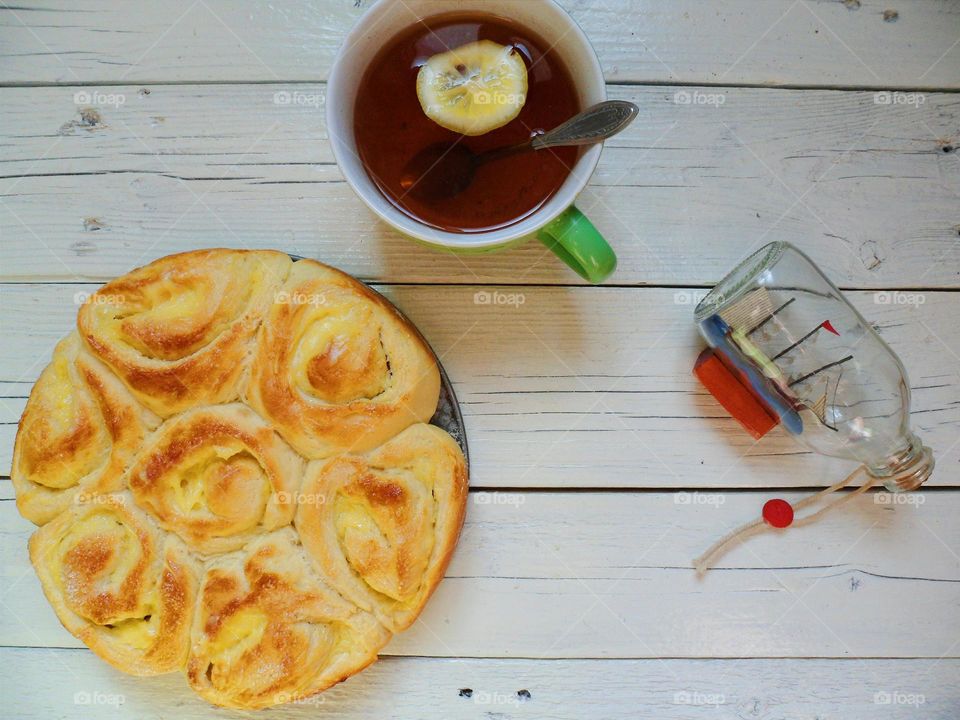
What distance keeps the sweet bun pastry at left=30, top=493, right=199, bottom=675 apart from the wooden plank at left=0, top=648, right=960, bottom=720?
19cm

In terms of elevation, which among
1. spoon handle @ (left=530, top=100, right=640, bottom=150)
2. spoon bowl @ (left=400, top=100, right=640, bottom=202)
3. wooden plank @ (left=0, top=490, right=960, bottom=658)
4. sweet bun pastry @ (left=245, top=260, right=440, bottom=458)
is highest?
spoon handle @ (left=530, top=100, right=640, bottom=150)

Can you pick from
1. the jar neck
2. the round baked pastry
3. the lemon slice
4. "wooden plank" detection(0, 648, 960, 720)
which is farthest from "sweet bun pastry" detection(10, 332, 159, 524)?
the jar neck

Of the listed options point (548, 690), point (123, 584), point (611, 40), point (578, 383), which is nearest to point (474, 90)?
point (611, 40)

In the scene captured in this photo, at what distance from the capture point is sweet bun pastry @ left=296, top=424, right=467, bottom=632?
106 cm

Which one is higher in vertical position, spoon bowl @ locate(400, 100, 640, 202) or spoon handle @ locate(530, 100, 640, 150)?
spoon handle @ locate(530, 100, 640, 150)

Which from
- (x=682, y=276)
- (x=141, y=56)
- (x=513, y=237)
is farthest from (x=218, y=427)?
(x=682, y=276)

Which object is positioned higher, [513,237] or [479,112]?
[479,112]

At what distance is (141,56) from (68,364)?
1.77 feet

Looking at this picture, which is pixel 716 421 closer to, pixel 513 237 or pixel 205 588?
pixel 513 237

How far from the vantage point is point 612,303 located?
1.27 meters

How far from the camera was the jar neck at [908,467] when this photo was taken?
1168 mm

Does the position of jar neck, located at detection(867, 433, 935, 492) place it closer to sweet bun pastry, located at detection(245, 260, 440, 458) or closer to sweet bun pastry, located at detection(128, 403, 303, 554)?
sweet bun pastry, located at detection(245, 260, 440, 458)

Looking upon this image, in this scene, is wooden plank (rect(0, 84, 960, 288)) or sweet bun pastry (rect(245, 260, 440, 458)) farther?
wooden plank (rect(0, 84, 960, 288))

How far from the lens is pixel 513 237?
999 millimetres
